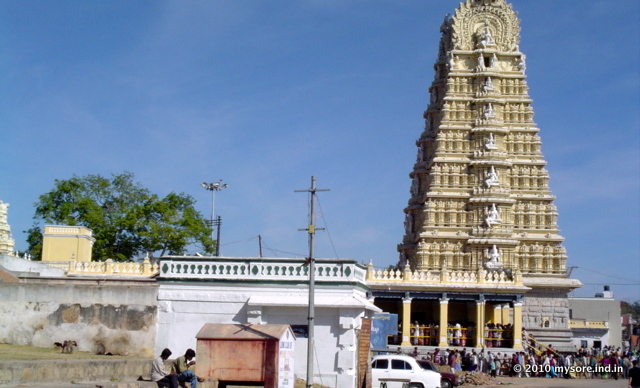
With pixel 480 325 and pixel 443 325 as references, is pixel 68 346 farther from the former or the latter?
pixel 480 325

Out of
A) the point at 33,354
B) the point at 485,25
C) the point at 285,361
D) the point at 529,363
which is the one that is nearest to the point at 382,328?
the point at 529,363

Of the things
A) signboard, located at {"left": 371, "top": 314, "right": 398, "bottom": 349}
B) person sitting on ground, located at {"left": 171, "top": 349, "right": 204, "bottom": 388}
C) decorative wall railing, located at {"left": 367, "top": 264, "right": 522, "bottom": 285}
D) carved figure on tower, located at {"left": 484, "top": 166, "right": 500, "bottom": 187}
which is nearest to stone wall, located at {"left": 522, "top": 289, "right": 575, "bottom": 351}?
carved figure on tower, located at {"left": 484, "top": 166, "right": 500, "bottom": 187}

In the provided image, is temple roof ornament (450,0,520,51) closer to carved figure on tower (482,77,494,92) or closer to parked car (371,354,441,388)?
carved figure on tower (482,77,494,92)

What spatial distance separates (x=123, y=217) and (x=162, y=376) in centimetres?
4033

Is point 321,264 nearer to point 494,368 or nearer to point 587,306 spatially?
point 494,368

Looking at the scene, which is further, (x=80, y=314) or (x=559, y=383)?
(x=559, y=383)

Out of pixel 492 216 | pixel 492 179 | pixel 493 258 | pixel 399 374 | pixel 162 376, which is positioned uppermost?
pixel 492 179

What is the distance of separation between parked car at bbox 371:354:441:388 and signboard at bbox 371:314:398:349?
7171 mm

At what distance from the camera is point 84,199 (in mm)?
58375

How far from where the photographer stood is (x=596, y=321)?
7538 centimetres

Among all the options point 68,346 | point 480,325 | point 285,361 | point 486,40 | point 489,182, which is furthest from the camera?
point 486,40

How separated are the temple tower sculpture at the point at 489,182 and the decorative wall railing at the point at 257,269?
30828 mm

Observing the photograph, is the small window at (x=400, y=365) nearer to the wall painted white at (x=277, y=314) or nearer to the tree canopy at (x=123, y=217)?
the wall painted white at (x=277, y=314)

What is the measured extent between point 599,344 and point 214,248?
3324 centimetres
